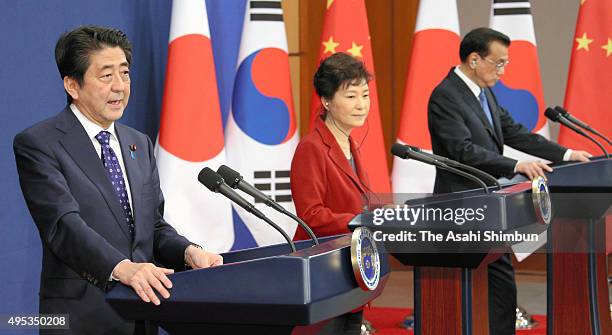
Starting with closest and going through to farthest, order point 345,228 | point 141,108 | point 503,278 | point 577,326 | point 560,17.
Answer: point 345,228, point 577,326, point 503,278, point 141,108, point 560,17

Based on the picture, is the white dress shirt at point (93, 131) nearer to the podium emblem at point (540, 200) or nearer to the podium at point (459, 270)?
the podium at point (459, 270)

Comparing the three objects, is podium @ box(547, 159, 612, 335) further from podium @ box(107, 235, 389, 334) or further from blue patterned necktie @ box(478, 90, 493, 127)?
podium @ box(107, 235, 389, 334)

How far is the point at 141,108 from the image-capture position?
4.64m

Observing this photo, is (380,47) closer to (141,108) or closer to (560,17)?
(560,17)

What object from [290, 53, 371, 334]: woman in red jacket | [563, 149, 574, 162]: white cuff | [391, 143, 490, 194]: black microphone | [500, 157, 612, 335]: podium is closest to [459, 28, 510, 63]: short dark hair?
[563, 149, 574, 162]: white cuff

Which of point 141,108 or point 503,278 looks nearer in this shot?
point 503,278

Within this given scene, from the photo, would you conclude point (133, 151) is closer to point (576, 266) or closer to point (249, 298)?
point (249, 298)

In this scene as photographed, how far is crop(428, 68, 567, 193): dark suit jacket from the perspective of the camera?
429 cm

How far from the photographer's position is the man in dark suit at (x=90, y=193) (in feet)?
7.01

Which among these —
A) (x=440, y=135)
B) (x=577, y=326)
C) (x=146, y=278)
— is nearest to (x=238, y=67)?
(x=440, y=135)

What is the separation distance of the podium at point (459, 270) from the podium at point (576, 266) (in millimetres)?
591

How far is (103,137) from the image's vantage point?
2361mm

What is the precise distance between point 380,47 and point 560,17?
137 cm

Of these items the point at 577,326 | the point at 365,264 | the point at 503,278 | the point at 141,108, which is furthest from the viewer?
the point at 141,108
